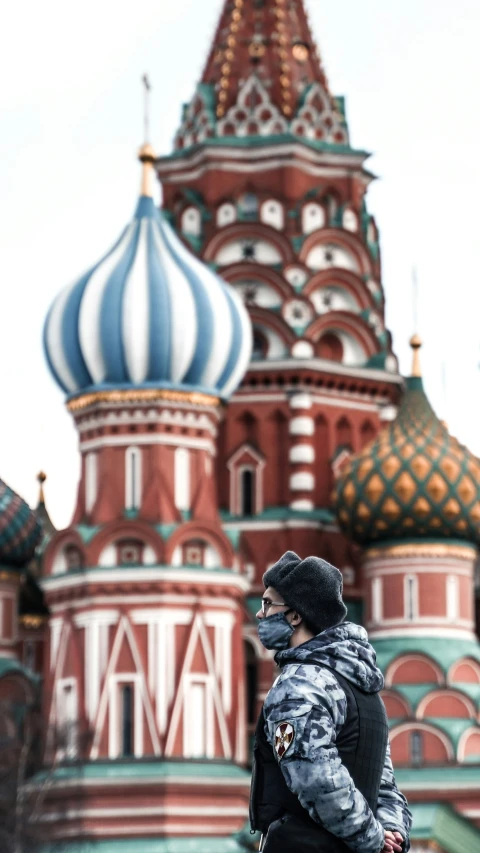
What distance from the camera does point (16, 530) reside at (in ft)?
118

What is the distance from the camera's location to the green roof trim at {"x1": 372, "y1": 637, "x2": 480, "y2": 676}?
32938mm

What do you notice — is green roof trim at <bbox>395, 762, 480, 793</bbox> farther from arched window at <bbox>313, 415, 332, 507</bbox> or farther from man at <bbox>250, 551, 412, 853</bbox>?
man at <bbox>250, 551, 412, 853</bbox>

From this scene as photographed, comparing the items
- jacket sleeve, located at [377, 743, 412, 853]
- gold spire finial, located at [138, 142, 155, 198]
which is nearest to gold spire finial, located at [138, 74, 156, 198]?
gold spire finial, located at [138, 142, 155, 198]

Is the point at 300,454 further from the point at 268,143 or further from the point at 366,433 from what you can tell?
the point at 268,143

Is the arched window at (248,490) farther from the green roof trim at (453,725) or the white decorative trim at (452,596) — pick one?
the green roof trim at (453,725)

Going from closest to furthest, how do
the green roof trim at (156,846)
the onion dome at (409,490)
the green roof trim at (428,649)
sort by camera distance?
the green roof trim at (156,846) → the green roof trim at (428,649) → the onion dome at (409,490)

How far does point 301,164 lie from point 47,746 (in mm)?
11001

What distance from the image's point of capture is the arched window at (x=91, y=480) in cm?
3166

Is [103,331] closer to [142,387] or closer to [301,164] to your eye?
[142,387]

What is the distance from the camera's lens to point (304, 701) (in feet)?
16.7

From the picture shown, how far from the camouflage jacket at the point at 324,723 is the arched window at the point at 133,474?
2618 cm

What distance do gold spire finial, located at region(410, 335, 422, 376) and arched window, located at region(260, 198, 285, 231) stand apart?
2.78m

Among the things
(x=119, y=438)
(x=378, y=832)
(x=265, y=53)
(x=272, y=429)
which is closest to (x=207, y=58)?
(x=265, y=53)

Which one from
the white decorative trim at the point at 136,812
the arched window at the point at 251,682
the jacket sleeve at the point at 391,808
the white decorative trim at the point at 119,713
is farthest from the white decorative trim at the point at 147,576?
the jacket sleeve at the point at 391,808
